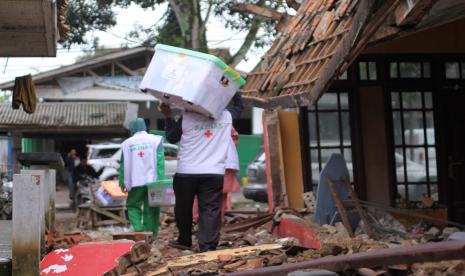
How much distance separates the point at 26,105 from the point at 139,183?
8.00 feet

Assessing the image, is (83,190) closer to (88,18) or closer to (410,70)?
(88,18)

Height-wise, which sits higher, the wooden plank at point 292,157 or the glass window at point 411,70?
the glass window at point 411,70

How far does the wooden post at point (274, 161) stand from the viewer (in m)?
10.1

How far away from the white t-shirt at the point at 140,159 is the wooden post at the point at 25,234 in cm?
327

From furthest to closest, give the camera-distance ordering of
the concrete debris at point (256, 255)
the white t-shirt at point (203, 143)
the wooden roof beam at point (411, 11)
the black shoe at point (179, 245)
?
the black shoe at point (179, 245) → the white t-shirt at point (203, 143) → the wooden roof beam at point (411, 11) → the concrete debris at point (256, 255)

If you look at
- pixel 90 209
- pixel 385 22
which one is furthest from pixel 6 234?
pixel 90 209

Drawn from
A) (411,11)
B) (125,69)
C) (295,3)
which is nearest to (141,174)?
(411,11)

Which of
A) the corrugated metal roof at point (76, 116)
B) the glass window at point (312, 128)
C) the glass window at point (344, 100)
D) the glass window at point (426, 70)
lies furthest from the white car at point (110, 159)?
the glass window at point (426, 70)

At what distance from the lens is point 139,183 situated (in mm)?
8414

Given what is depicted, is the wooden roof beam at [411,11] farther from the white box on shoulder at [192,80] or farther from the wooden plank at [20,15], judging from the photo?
the wooden plank at [20,15]

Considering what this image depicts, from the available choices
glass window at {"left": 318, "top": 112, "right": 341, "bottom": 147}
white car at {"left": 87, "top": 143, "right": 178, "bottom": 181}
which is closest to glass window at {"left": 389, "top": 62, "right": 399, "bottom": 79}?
glass window at {"left": 318, "top": 112, "right": 341, "bottom": 147}

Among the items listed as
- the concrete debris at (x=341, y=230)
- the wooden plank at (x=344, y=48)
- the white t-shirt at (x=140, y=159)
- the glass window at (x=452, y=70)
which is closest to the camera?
the wooden plank at (x=344, y=48)

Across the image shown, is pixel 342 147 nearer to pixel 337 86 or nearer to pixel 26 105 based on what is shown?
pixel 337 86

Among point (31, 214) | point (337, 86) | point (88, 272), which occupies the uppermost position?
point (337, 86)
